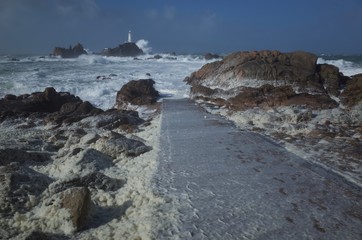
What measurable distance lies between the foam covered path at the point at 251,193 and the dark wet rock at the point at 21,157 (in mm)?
2205

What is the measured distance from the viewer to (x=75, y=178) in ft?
16.0

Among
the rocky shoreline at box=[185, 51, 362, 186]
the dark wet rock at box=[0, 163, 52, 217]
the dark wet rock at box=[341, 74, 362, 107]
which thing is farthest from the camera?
the dark wet rock at box=[341, 74, 362, 107]

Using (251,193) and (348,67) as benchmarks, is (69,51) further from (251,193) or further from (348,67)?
(251,193)

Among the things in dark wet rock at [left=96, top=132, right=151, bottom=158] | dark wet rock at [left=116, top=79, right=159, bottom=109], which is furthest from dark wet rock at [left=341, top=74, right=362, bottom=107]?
dark wet rock at [left=96, top=132, right=151, bottom=158]

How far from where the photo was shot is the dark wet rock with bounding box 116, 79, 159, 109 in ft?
45.3

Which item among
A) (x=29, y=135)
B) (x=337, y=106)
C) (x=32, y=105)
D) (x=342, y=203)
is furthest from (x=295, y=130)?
(x=32, y=105)

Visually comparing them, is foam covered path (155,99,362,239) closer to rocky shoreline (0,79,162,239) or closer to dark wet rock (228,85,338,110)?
rocky shoreline (0,79,162,239)

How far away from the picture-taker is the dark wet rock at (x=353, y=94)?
34.6 ft

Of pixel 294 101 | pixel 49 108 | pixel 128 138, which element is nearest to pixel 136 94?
pixel 49 108

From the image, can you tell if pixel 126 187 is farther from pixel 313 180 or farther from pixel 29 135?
pixel 29 135

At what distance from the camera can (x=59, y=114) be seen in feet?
38.2

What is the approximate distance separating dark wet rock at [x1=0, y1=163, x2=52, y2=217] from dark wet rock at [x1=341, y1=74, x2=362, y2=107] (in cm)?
876

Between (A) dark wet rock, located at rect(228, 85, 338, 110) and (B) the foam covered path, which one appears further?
(A) dark wet rock, located at rect(228, 85, 338, 110)

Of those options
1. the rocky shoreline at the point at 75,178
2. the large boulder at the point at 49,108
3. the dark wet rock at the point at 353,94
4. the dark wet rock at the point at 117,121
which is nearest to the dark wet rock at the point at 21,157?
the rocky shoreline at the point at 75,178
